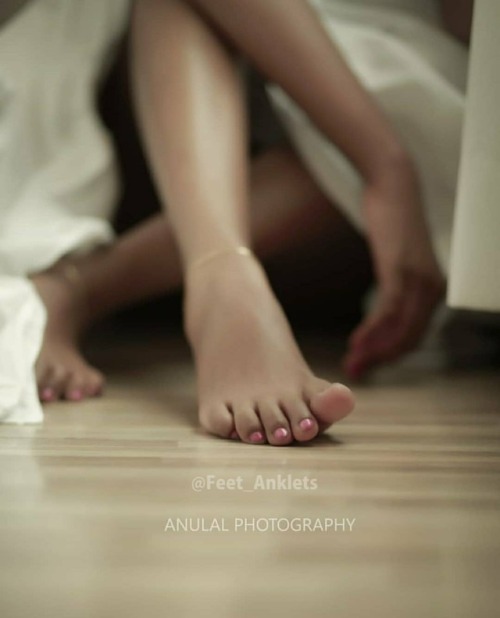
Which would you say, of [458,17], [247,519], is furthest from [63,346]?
[458,17]

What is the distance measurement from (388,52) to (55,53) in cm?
37

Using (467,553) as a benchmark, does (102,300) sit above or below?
below

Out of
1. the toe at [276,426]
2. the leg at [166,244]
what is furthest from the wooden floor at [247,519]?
the leg at [166,244]

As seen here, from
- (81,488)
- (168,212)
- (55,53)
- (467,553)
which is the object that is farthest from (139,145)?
(467,553)

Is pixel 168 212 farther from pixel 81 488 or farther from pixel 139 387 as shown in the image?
pixel 81 488

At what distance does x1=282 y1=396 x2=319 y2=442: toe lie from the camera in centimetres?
54

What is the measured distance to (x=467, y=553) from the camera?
→ 1.18 ft

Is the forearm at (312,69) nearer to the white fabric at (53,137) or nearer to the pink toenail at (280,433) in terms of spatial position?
the white fabric at (53,137)

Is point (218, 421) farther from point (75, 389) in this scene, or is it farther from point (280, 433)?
point (75, 389)

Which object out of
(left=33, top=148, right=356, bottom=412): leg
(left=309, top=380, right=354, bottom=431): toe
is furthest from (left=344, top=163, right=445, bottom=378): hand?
(left=309, top=380, right=354, bottom=431): toe

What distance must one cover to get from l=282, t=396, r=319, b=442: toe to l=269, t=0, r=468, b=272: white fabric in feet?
0.97

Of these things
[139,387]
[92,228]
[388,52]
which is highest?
[388,52]

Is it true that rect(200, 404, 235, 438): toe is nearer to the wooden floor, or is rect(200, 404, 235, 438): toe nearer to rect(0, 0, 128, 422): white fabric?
the wooden floor

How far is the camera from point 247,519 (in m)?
0.40
